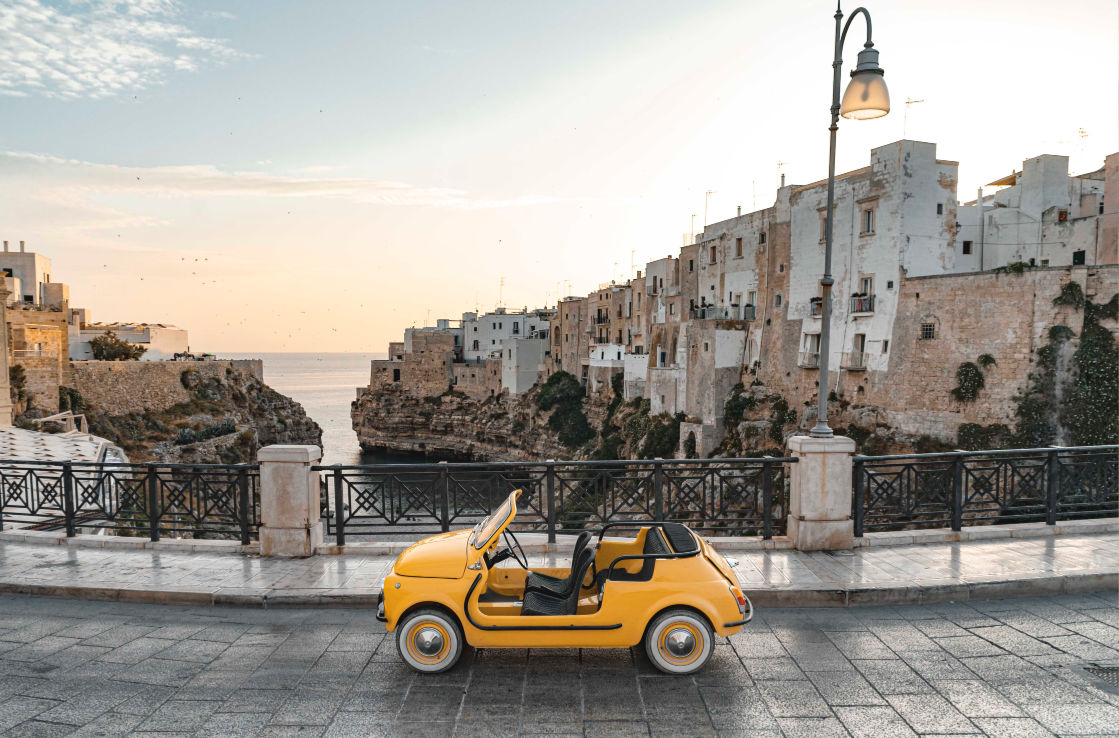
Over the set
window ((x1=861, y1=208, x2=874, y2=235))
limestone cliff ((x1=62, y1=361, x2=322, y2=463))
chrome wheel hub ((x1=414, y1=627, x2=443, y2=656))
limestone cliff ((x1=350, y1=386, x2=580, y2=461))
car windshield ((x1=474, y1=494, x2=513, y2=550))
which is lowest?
limestone cliff ((x1=350, y1=386, x2=580, y2=461))

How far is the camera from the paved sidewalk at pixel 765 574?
6.01 m

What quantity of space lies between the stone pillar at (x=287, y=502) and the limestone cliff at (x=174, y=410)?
33.0 m

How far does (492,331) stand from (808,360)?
48.7 meters

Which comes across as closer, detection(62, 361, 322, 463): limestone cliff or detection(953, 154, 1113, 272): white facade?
detection(953, 154, 1113, 272): white facade

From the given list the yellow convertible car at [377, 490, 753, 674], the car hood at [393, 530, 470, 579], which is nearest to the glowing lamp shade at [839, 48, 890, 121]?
the yellow convertible car at [377, 490, 753, 674]

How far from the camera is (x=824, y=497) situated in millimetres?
7191

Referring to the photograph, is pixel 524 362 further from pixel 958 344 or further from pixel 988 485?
pixel 988 485

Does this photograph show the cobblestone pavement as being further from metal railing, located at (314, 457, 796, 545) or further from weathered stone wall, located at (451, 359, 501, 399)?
weathered stone wall, located at (451, 359, 501, 399)

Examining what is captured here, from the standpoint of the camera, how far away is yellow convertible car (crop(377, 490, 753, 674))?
4.56 meters

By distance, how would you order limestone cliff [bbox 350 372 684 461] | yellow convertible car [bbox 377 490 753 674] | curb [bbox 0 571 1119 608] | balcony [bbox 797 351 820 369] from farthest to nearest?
limestone cliff [bbox 350 372 684 461], balcony [bbox 797 351 820 369], curb [bbox 0 571 1119 608], yellow convertible car [bbox 377 490 753 674]

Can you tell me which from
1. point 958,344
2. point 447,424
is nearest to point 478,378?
point 447,424

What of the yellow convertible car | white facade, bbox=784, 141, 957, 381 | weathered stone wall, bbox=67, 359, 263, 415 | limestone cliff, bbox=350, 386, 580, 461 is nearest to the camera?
the yellow convertible car

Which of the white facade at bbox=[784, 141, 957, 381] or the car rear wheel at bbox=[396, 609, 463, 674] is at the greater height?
the white facade at bbox=[784, 141, 957, 381]

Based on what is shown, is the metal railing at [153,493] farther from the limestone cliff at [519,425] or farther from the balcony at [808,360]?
the limestone cliff at [519,425]
